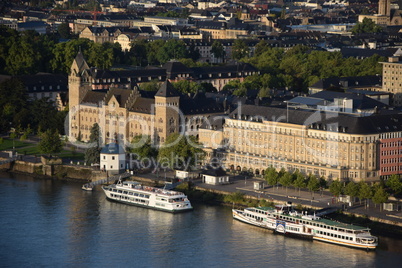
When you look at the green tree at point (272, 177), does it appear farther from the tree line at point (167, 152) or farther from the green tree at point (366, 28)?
the green tree at point (366, 28)

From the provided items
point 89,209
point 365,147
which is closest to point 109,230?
point 89,209

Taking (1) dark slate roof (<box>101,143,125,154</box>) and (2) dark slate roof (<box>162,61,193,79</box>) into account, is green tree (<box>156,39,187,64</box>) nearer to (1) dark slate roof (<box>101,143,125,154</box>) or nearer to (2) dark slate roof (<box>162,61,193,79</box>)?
(2) dark slate roof (<box>162,61,193,79</box>)

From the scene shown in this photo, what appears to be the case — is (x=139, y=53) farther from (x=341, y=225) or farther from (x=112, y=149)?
(x=341, y=225)

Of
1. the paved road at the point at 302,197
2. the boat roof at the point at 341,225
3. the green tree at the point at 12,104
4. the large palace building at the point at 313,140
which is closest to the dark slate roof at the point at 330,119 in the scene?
the large palace building at the point at 313,140

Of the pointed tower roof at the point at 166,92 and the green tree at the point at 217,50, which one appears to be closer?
the pointed tower roof at the point at 166,92

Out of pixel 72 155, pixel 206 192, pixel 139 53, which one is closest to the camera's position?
pixel 206 192

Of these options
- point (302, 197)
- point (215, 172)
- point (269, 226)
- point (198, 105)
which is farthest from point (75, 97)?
point (269, 226)

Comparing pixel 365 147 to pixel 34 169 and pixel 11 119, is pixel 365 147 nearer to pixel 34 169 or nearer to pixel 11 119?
pixel 34 169
